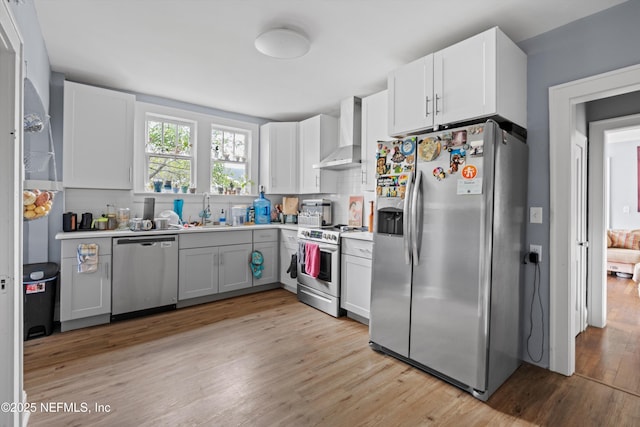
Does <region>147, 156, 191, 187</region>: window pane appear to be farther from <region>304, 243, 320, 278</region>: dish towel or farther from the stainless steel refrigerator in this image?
the stainless steel refrigerator

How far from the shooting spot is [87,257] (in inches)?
120

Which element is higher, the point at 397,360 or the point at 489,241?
the point at 489,241

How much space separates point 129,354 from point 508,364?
294 cm

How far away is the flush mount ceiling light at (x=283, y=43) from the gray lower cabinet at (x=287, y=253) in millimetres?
2286

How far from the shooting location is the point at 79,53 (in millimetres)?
2895

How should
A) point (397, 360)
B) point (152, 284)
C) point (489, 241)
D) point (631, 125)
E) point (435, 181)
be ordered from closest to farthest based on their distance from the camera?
point (489, 241)
point (435, 181)
point (397, 360)
point (631, 125)
point (152, 284)

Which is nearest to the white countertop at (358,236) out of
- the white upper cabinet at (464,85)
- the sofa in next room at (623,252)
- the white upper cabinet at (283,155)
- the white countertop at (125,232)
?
the white countertop at (125,232)

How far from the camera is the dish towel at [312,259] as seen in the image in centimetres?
360

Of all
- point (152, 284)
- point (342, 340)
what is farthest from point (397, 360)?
point (152, 284)

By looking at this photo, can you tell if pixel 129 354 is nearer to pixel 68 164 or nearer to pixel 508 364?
pixel 68 164

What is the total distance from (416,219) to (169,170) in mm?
3386

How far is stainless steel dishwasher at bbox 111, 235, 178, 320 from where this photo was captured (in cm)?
325

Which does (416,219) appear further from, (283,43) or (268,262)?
(268,262)

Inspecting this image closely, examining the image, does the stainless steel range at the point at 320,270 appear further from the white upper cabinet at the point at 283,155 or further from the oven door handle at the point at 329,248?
the white upper cabinet at the point at 283,155
